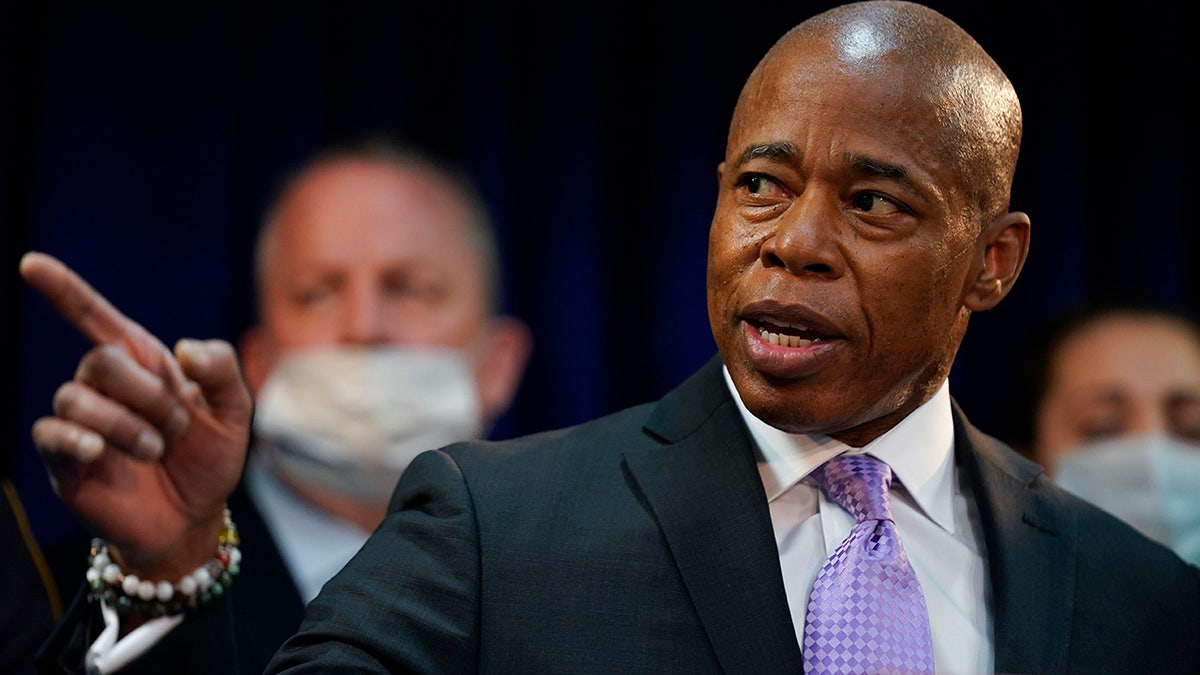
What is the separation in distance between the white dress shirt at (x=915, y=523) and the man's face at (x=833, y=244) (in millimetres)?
76

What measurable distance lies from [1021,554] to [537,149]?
84.6 inches

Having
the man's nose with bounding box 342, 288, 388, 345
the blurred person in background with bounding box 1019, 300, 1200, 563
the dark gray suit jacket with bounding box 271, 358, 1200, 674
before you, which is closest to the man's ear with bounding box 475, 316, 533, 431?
the man's nose with bounding box 342, 288, 388, 345

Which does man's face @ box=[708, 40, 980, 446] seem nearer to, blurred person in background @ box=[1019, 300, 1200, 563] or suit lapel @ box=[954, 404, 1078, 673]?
suit lapel @ box=[954, 404, 1078, 673]

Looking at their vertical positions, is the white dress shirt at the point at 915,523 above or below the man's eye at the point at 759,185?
below

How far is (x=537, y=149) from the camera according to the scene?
378 centimetres

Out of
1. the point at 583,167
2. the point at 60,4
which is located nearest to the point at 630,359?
the point at 583,167

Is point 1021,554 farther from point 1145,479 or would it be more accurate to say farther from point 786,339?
point 1145,479

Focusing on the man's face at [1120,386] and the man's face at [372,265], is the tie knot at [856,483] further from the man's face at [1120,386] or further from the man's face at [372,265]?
the man's face at [1120,386]

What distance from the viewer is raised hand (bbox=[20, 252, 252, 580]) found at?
1.89 m

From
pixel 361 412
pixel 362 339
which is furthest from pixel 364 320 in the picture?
pixel 361 412

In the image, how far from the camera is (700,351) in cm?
379

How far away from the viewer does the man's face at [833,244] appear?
1.73 meters

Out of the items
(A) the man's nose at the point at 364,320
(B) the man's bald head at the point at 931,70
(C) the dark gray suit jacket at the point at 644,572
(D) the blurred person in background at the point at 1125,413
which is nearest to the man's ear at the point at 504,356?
Answer: (A) the man's nose at the point at 364,320

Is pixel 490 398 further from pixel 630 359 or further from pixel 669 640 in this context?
pixel 669 640
